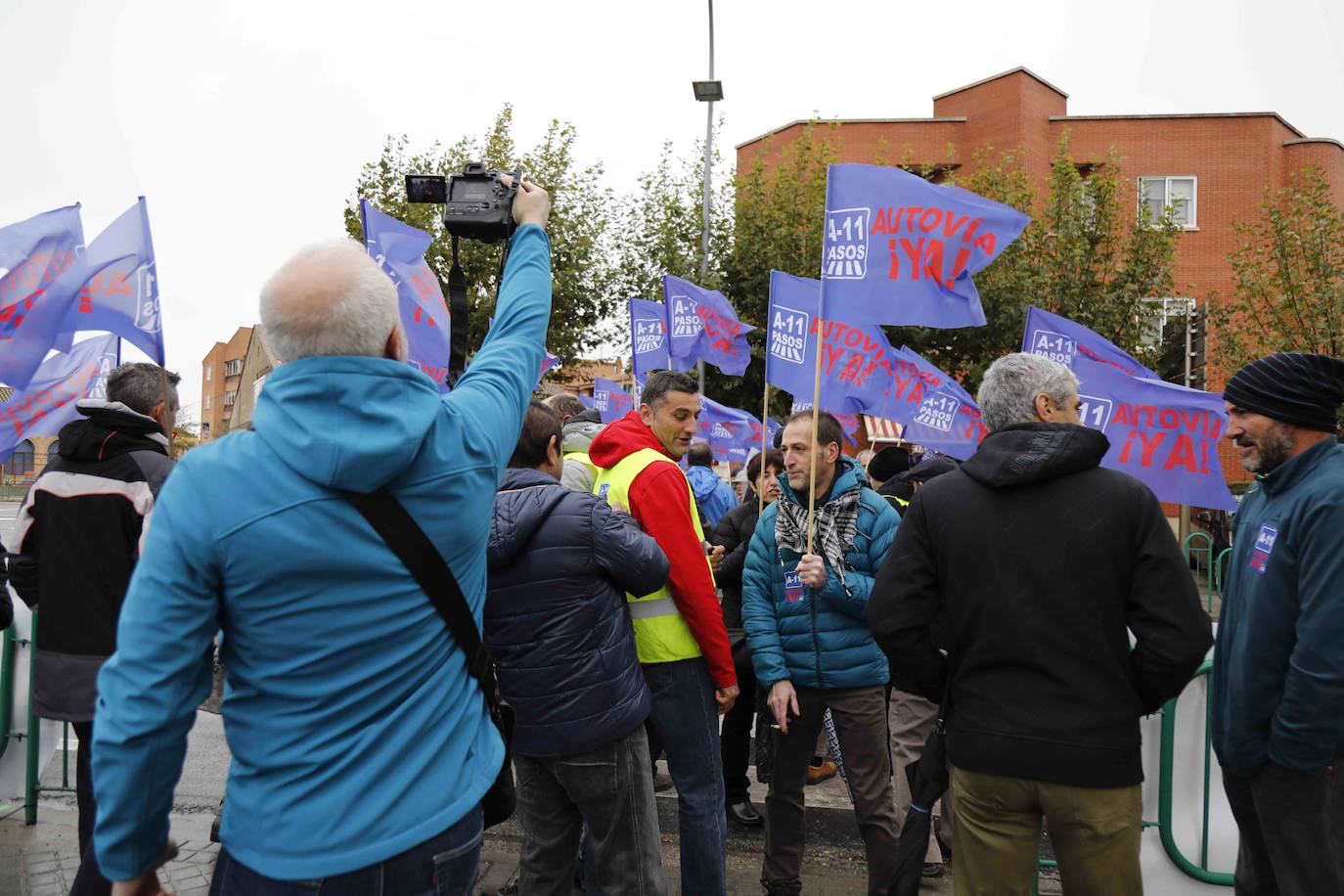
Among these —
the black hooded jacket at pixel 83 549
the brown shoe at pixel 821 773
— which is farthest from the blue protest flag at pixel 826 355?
the black hooded jacket at pixel 83 549

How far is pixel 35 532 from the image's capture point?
369cm

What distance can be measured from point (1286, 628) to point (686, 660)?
201 centimetres

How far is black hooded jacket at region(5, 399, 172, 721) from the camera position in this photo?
11.8 feet

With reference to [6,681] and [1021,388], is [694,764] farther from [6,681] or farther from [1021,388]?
[6,681]

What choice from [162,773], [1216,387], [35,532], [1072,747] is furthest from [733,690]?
[1216,387]

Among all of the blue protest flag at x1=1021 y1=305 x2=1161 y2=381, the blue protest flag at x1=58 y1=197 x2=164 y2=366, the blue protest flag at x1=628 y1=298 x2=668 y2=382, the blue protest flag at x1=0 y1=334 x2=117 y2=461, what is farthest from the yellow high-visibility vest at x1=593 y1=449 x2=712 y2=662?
the blue protest flag at x1=628 y1=298 x2=668 y2=382

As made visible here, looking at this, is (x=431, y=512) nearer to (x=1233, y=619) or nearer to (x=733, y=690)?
(x=733, y=690)

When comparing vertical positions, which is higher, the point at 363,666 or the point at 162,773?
the point at 363,666

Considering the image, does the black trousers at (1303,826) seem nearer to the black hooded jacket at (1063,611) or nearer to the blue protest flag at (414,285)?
the black hooded jacket at (1063,611)

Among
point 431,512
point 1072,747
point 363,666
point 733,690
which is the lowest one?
point 733,690

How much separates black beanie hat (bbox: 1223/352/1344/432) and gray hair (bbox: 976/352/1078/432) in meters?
0.76

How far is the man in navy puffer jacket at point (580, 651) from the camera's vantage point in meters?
3.11

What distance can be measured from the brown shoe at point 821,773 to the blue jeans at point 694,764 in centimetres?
231

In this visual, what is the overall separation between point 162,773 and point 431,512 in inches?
24.4
